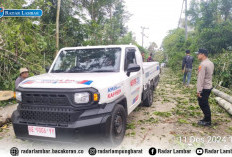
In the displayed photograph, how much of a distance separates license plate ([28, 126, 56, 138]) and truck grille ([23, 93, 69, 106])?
0.41 meters

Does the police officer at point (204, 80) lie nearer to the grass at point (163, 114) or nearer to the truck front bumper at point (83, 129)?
the grass at point (163, 114)

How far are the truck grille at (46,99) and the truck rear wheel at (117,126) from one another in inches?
34.6

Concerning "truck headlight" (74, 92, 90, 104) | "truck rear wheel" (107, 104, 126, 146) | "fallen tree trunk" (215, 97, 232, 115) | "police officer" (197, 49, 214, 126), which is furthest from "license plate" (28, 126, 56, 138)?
"fallen tree trunk" (215, 97, 232, 115)

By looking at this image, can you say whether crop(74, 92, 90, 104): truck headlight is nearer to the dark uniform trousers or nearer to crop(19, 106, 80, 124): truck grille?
crop(19, 106, 80, 124): truck grille

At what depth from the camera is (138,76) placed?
491 cm

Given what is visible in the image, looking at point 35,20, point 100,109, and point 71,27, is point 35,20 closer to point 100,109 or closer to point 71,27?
point 71,27

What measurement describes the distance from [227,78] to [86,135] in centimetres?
893

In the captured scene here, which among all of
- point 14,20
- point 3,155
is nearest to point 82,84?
point 3,155

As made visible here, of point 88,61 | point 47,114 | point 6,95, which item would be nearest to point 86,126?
point 47,114

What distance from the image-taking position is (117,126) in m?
3.36

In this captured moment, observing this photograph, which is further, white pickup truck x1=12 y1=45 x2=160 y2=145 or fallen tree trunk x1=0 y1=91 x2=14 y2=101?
fallen tree trunk x1=0 y1=91 x2=14 y2=101

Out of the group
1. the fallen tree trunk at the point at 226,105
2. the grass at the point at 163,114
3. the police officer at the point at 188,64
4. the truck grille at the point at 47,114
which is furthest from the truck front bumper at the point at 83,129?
the police officer at the point at 188,64

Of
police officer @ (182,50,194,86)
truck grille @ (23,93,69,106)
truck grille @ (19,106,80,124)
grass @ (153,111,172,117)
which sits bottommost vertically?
grass @ (153,111,172,117)

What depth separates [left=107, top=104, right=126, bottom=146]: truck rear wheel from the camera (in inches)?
119
